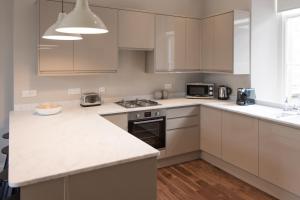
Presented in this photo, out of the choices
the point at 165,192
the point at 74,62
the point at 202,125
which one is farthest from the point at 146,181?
the point at 202,125

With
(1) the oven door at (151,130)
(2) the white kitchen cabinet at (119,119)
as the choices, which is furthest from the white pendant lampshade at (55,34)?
(1) the oven door at (151,130)

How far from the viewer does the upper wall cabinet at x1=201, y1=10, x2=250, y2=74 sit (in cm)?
344

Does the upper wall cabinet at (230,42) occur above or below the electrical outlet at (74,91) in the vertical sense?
above

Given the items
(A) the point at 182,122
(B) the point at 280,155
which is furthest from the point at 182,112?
(B) the point at 280,155

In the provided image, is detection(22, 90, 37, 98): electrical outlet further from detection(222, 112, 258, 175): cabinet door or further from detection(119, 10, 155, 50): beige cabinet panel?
detection(222, 112, 258, 175): cabinet door

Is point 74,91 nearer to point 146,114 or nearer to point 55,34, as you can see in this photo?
point 146,114

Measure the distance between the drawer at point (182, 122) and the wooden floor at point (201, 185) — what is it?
23.0 inches

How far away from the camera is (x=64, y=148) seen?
1.75m

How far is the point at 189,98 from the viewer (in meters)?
4.12

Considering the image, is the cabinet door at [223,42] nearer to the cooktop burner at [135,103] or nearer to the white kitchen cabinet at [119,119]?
the cooktop burner at [135,103]

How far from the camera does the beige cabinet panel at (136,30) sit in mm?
3357

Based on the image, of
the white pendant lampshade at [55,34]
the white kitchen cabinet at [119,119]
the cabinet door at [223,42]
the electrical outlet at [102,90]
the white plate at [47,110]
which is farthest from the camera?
the electrical outlet at [102,90]

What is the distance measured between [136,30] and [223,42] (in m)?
1.22

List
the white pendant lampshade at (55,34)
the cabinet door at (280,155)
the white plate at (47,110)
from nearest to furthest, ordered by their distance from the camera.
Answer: the white pendant lampshade at (55,34)
the cabinet door at (280,155)
the white plate at (47,110)
